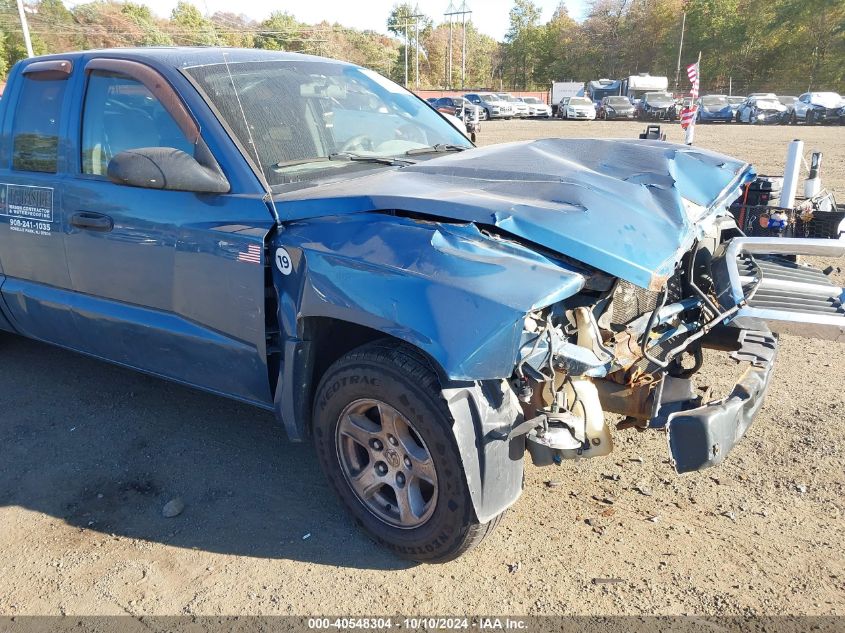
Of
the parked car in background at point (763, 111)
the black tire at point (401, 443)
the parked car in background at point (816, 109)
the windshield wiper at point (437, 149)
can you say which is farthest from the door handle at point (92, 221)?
the parked car in background at point (816, 109)

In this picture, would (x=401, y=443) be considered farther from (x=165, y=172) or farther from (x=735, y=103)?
(x=735, y=103)

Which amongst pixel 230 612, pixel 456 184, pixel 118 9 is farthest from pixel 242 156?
pixel 118 9

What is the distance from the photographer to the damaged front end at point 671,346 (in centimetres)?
239

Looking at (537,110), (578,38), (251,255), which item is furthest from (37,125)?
(578,38)

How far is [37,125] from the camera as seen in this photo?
3814 millimetres

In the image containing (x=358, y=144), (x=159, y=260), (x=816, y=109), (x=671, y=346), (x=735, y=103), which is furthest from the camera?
(x=735, y=103)

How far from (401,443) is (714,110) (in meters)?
35.2

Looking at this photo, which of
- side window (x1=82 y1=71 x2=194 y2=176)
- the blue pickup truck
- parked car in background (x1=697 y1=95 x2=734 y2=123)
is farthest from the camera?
parked car in background (x1=697 y1=95 x2=734 y2=123)

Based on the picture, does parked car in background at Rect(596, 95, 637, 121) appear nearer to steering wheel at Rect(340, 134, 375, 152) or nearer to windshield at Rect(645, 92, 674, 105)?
windshield at Rect(645, 92, 674, 105)

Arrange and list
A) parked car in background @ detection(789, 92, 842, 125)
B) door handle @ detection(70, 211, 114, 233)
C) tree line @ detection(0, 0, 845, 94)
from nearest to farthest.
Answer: door handle @ detection(70, 211, 114, 233)
parked car in background @ detection(789, 92, 842, 125)
tree line @ detection(0, 0, 845, 94)

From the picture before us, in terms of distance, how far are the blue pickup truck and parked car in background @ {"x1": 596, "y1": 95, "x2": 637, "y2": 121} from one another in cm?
3673

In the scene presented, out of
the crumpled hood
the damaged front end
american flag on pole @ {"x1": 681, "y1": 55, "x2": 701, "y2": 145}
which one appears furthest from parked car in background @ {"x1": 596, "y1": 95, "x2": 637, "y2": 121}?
the damaged front end

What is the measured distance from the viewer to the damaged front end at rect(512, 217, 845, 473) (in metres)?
2.39

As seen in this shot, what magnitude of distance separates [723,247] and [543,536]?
5.60 feet
